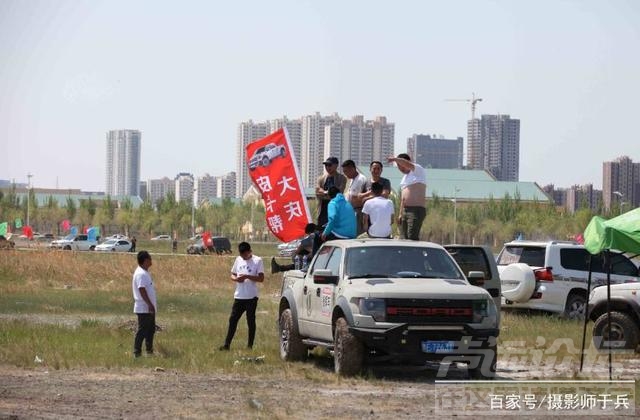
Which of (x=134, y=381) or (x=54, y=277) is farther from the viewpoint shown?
(x=54, y=277)

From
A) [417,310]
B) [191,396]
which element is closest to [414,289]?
[417,310]

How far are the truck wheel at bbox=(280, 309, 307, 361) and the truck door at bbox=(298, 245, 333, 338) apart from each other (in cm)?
15

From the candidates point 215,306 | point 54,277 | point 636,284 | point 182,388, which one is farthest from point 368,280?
point 54,277

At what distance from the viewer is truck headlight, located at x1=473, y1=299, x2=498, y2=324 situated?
16094 mm

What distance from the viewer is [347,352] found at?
16047 millimetres

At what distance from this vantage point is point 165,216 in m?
159

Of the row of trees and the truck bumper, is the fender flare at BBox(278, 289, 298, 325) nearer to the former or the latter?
the truck bumper

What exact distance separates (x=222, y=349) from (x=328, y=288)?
3.41 metres

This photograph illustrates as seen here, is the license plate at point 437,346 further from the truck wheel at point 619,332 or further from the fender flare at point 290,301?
the truck wheel at point 619,332

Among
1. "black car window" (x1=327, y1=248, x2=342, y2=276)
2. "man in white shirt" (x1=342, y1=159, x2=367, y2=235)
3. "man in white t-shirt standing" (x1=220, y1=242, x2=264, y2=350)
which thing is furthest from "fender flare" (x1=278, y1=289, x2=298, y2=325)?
"man in white shirt" (x1=342, y1=159, x2=367, y2=235)

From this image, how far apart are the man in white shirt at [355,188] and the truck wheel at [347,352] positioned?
5.18 meters

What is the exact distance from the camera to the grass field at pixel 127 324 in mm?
18234

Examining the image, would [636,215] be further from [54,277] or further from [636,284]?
[54,277]

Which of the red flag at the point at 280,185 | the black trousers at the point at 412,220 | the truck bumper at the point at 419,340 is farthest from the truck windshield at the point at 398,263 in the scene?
the red flag at the point at 280,185
